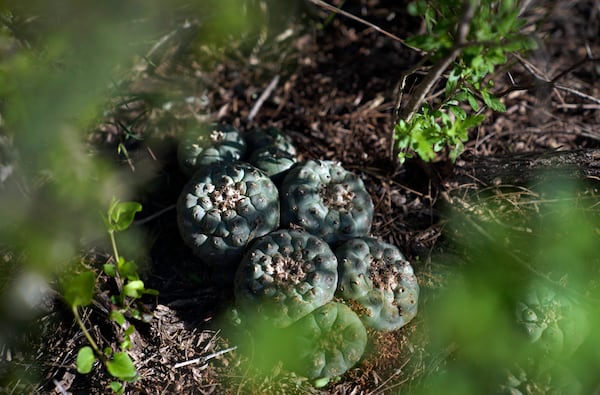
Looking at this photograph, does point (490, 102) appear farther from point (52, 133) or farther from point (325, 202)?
point (52, 133)

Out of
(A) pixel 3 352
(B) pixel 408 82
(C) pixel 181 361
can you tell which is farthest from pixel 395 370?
(A) pixel 3 352

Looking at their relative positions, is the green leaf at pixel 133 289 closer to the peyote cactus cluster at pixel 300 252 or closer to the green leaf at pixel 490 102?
the peyote cactus cluster at pixel 300 252

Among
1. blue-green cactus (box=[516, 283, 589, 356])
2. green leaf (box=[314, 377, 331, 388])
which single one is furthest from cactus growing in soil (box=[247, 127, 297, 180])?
blue-green cactus (box=[516, 283, 589, 356])

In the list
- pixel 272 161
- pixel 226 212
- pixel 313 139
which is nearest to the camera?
pixel 226 212

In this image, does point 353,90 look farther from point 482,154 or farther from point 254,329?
point 254,329

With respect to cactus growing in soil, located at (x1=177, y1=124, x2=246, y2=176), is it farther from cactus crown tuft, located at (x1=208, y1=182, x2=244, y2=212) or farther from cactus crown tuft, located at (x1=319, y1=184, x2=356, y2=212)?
cactus crown tuft, located at (x1=319, y1=184, x2=356, y2=212)

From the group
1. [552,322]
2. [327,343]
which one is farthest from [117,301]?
[552,322]
